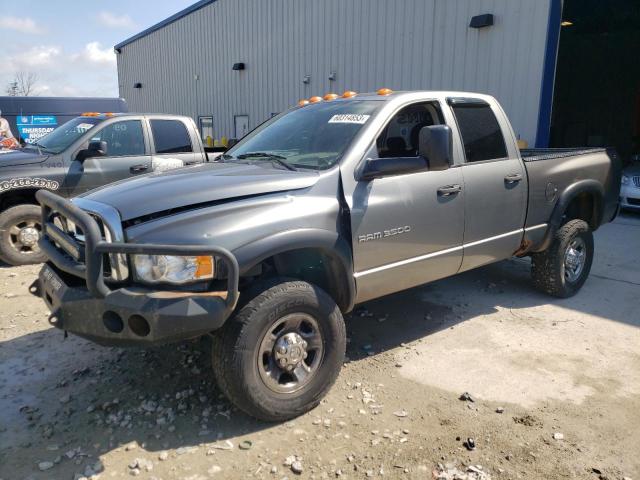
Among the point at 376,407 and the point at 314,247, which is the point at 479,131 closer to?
the point at 314,247

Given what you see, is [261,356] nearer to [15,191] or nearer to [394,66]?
[15,191]

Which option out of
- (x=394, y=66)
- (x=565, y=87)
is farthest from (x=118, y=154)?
(x=565, y=87)

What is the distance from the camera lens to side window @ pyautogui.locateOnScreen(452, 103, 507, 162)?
406cm

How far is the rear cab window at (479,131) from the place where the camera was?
4.06 metres

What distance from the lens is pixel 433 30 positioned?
10062 millimetres

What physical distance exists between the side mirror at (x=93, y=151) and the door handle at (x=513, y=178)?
441 centimetres

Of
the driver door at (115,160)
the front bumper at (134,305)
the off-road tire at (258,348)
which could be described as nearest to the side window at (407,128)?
the off-road tire at (258,348)

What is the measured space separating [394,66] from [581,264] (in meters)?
6.97

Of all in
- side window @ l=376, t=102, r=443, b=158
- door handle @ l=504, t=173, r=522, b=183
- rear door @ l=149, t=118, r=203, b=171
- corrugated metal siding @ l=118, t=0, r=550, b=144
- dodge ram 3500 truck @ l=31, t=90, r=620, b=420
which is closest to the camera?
dodge ram 3500 truck @ l=31, t=90, r=620, b=420

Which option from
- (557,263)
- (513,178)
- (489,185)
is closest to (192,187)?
(489,185)

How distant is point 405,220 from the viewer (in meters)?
3.47

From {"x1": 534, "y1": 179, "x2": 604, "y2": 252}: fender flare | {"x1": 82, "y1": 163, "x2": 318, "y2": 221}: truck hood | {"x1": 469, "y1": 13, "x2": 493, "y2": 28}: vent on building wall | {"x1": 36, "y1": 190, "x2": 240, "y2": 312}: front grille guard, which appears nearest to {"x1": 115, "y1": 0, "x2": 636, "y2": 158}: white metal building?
{"x1": 469, "y1": 13, "x2": 493, "y2": 28}: vent on building wall

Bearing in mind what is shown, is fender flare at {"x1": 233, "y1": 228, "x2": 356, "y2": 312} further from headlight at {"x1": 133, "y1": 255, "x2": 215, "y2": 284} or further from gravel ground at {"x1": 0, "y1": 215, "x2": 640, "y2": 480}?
gravel ground at {"x1": 0, "y1": 215, "x2": 640, "y2": 480}

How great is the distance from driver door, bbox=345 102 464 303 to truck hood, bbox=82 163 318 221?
1.59ft
